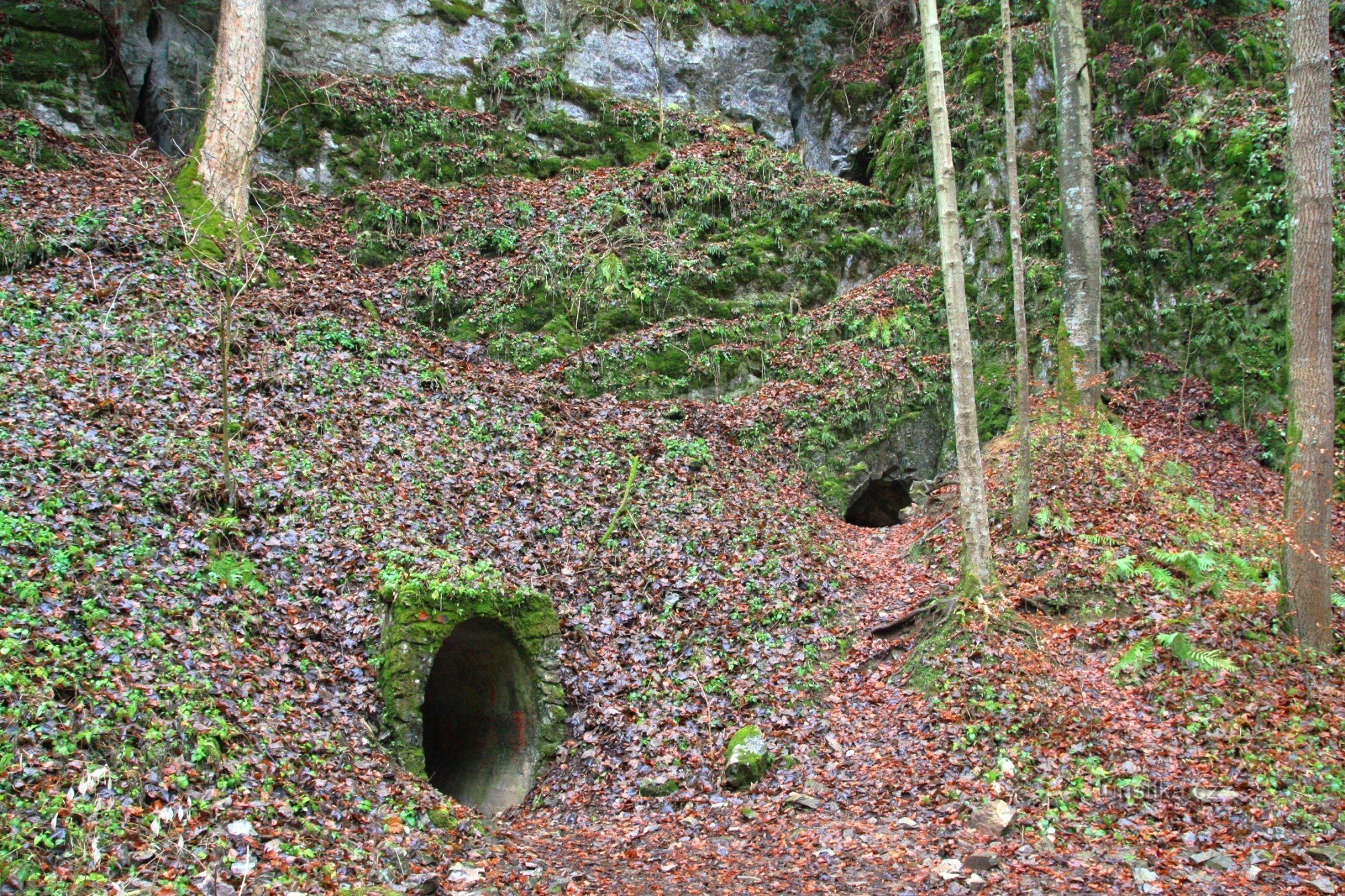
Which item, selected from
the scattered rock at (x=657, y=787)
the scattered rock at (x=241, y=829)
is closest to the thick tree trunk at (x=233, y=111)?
the scattered rock at (x=241, y=829)

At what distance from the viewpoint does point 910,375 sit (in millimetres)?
13750

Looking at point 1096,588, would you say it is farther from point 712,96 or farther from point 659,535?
point 712,96

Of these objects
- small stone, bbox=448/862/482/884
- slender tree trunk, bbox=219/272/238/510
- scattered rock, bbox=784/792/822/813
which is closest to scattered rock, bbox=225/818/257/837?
small stone, bbox=448/862/482/884

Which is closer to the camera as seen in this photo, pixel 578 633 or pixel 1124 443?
pixel 578 633

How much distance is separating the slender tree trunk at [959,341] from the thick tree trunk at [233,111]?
10.1 meters

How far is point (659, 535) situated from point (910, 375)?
617 cm

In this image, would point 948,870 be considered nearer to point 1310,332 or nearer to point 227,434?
point 1310,332

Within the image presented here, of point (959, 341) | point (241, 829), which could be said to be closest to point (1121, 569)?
point (959, 341)

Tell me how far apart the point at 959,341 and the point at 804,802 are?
4.96m

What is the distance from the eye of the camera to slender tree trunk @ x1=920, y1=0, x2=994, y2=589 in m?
8.16

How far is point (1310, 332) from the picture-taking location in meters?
6.96

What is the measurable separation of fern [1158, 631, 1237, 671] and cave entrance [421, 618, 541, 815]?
6021 millimetres

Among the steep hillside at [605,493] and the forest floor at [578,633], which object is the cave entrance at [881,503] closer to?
the steep hillside at [605,493]

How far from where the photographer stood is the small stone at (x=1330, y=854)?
4887 mm
